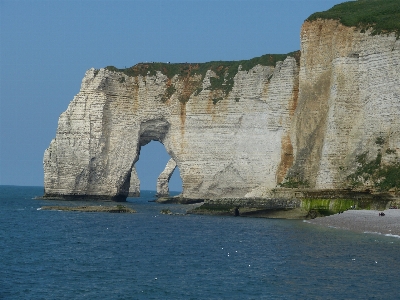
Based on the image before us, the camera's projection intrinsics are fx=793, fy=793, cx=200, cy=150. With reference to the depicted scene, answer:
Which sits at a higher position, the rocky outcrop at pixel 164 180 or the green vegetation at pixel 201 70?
the green vegetation at pixel 201 70

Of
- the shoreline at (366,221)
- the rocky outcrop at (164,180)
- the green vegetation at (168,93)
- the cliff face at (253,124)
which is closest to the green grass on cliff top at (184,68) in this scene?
the cliff face at (253,124)

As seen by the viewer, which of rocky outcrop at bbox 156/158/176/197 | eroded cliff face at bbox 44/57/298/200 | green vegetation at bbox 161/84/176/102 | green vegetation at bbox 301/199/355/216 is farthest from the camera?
rocky outcrop at bbox 156/158/176/197

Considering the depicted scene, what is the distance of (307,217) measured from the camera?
4522 cm

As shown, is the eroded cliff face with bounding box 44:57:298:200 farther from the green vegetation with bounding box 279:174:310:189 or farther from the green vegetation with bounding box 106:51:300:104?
the green vegetation with bounding box 279:174:310:189

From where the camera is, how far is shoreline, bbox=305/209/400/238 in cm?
3522

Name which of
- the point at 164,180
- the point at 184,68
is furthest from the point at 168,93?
Result: the point at 164,180

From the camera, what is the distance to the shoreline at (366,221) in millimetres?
35219

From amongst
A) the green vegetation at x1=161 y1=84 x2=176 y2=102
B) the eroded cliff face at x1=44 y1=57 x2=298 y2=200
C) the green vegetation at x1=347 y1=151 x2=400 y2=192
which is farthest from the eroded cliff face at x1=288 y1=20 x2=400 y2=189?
Answer: the green vegetation at x1=161 y1=84 x2=176 y2=102

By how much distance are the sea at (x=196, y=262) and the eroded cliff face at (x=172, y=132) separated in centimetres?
1814

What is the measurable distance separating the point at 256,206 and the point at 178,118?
18.2 meters

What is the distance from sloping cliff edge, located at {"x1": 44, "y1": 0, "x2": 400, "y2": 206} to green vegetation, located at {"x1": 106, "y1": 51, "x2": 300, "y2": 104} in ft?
0.33

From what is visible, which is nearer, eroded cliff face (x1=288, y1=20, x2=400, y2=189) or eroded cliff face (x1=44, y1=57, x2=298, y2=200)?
eroded cliff face (x1=288, y1=20, x2=400, y2=189)

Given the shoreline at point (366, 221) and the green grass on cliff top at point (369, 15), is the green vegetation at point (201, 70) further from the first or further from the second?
the shoreline at point (366, 221)

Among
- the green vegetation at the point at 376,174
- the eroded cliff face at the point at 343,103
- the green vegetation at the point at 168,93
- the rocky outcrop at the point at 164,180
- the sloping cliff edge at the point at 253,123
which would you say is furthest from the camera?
the rocky outcrop at the point at 164,180
